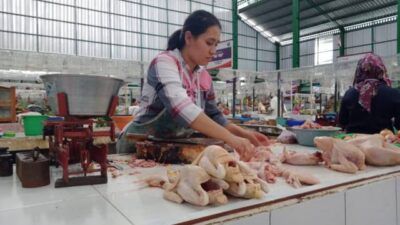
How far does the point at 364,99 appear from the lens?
110 inches

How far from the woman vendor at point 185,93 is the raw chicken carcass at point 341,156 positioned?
1.03 ft

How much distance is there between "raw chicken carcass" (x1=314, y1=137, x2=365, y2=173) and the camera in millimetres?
1362

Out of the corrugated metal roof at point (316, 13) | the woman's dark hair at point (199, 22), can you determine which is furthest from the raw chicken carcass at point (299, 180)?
the corrugated metal roof at point (316, 13)

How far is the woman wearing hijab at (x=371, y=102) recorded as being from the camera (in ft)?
8.92

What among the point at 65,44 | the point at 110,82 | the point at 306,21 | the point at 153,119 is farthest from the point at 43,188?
the point at 306,21

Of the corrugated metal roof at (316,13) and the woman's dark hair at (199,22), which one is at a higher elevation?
the corrugated metal roof at (316,13)

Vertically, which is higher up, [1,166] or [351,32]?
[351,32]

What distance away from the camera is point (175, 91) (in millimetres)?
1375

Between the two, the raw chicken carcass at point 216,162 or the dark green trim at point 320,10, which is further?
the dark green trim at point 320,10

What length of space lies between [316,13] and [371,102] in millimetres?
13380

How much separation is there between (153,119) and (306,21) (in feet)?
52.6

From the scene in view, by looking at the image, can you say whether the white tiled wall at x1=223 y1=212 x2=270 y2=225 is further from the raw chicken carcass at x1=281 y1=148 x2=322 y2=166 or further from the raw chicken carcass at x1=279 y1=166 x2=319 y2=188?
the raw chicken carcass at x1=281 y1=148 x2=322 y2=166

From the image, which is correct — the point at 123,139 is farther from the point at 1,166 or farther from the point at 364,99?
the point at 364,99

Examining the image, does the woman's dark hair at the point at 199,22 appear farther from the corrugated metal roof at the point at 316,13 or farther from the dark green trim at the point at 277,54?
the dark green trim at the point at 277,54
